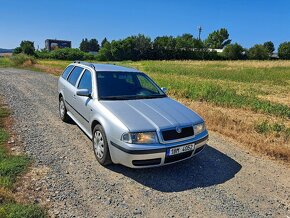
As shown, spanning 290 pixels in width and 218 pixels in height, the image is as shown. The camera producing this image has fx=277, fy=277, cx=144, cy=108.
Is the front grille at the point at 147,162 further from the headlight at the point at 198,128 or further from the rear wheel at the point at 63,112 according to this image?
the rear wheel at the point at 63,112

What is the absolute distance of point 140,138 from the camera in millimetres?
4059

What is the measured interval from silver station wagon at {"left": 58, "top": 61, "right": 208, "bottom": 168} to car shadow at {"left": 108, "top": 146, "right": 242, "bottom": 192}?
0.30 metres

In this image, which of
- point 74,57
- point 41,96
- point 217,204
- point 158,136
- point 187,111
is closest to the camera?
point 217,204

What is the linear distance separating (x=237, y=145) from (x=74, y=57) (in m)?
78.0

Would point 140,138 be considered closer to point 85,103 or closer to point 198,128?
point 198,128

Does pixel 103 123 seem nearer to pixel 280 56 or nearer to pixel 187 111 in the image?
pixel 187 111

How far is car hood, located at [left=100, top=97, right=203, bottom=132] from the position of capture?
4.19m

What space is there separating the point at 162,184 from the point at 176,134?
2.57 feet

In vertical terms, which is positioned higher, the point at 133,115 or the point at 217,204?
the point at 133,115

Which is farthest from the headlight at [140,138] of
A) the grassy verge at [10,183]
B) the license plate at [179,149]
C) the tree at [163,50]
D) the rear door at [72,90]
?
the tree at [163,50]

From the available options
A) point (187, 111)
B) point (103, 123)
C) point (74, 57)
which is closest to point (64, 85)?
point (103, 123)

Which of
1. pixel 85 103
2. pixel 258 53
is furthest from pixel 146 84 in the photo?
pixel 258 53

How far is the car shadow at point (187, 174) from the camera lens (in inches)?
165

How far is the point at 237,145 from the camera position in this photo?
614 centimetres
